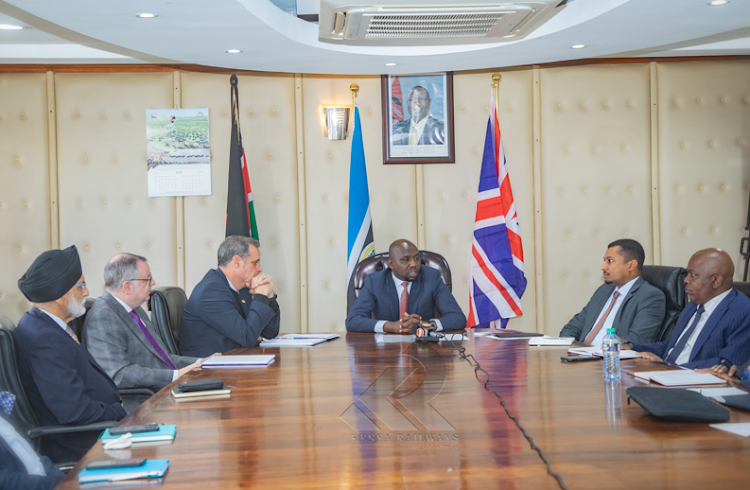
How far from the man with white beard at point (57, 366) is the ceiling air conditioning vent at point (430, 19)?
1.48 m

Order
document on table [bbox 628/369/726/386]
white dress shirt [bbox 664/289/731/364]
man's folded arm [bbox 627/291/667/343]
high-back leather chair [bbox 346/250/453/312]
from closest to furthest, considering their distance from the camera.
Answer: document on table [bbox 628/369/726/386]
white dress shirt [bbox 664/289/731/364]
man's folded arm [bbox 627/291/667/343]
high-back leather chair [bbox 346/250/453/312]

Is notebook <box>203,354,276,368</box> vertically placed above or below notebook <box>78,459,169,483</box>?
below

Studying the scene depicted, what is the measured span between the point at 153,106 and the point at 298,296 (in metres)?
1.97

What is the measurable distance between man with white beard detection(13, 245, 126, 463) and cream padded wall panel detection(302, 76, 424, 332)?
9.27ft

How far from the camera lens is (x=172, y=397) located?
2.05 m

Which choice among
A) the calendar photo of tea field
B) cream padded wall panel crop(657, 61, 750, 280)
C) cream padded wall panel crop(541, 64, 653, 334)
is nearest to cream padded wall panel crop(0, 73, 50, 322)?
the calendar photo of tea field

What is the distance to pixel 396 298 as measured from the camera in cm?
409

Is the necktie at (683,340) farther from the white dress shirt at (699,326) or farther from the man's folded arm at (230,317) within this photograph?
the man's folded arm at (230,317)

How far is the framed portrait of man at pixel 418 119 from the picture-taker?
16.9 ft

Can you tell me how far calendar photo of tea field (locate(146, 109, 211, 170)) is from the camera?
16.4 feet

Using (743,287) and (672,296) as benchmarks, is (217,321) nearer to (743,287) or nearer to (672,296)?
(672,296)

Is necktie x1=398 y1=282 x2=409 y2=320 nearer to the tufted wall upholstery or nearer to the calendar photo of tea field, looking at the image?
the tufted wall upholstery

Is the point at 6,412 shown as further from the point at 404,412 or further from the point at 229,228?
the point at 229,228

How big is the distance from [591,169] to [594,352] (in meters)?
2.90
